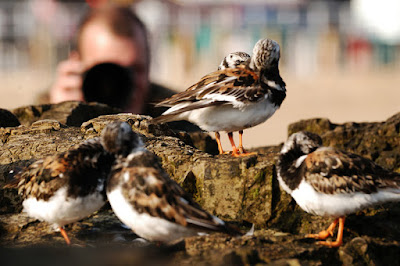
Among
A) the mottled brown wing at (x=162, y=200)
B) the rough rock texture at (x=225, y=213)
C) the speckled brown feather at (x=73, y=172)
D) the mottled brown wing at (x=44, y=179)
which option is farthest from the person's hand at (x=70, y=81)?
the mottled brown wing at (x=162, y=200)

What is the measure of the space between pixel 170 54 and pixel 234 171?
146 ft

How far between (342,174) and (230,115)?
1.35m

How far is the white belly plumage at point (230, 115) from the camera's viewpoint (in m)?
5.93

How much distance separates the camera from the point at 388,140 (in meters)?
7.44

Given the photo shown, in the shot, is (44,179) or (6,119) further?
(6,119)

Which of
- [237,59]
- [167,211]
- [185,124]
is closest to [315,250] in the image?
[167,211]

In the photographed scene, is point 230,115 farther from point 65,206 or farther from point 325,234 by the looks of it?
point 65,206

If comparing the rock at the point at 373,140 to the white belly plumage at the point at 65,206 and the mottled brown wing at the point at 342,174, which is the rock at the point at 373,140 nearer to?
the mottled brown wing at the point at 342,174

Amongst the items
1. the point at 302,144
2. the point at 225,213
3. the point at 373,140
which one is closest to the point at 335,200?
the point at 302,144

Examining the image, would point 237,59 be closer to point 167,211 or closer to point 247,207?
point 247,207

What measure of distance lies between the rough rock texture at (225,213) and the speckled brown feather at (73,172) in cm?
46

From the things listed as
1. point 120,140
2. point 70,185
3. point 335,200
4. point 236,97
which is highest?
point 236,97

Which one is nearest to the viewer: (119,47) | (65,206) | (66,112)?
(65,206)

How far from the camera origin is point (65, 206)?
4.77m
